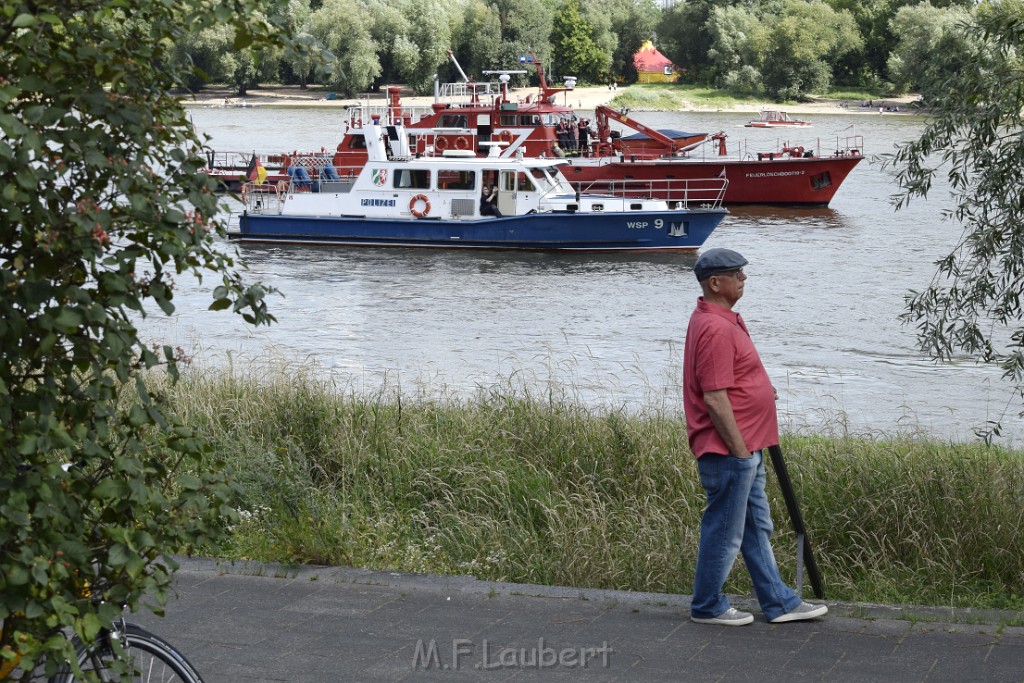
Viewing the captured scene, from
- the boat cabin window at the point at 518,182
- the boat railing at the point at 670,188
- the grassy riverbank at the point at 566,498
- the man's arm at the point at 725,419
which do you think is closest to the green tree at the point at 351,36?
the boat railing at the point at 670,188

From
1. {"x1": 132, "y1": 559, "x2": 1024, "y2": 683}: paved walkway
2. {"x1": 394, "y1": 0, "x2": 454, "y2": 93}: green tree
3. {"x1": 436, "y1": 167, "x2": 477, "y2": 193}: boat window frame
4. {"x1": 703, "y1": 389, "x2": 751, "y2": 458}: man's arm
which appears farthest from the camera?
{"x1": 394, "y1": 0, "x2": 454, "y2": 93}: green tree

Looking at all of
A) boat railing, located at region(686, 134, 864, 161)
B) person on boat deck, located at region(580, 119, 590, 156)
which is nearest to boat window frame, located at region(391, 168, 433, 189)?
boat railing, located at region(686, 134, 864, 161)

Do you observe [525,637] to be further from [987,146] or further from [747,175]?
[747,175]

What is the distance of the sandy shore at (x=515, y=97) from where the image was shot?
86625 millimetres

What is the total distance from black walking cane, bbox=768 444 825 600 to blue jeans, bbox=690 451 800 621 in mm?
128

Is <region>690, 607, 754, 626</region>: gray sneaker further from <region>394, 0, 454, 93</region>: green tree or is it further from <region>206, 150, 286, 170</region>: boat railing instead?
<region>394, 0, 454, 93</region>: green tree

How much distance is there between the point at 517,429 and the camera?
916 cm

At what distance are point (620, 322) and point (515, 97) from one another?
2614 inches

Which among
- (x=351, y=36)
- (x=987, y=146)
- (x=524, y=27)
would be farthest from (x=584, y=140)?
(x=524, y=27)

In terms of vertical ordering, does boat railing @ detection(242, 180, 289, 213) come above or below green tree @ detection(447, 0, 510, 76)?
below

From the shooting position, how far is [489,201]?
104 feet

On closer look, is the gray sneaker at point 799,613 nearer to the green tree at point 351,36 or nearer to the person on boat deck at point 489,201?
the person on boat deck at point 489,201

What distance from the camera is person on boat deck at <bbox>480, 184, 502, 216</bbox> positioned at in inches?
1240

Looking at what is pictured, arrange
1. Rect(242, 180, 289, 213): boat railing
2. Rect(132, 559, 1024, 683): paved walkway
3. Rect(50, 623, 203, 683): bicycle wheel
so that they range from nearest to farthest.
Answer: Rect(50, 623, 203, 683): bicycle wheel < Rect(132, 559, 1024, 683): paved walkway < Rect(242, 180, 289, 213): boat railing
